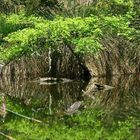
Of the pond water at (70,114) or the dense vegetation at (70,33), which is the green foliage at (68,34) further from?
the pond water at (70,114)

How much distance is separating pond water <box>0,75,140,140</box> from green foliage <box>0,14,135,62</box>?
1.12m

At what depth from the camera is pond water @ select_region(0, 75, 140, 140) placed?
10.7 meters

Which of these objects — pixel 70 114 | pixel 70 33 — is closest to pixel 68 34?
pixel 70 33

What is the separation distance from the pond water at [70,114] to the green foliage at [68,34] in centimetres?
112

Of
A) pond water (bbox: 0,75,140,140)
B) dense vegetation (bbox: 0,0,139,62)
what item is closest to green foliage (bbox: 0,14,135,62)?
dense vegetation (bbox: 0,0,139,62)

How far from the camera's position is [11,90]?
1781 centimetres

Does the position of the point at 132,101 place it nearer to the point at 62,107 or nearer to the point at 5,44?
the point at 62,107

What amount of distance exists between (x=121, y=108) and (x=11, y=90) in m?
5.33

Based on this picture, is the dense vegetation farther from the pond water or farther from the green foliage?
the pond water

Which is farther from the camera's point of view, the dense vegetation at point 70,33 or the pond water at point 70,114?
the dense vegetation at point 70,33

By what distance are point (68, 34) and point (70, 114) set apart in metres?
5.75

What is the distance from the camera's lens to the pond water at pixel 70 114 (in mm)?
10727

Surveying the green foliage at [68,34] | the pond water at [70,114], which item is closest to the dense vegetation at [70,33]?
the green foliage at [68,34]

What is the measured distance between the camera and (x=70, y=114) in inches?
502
